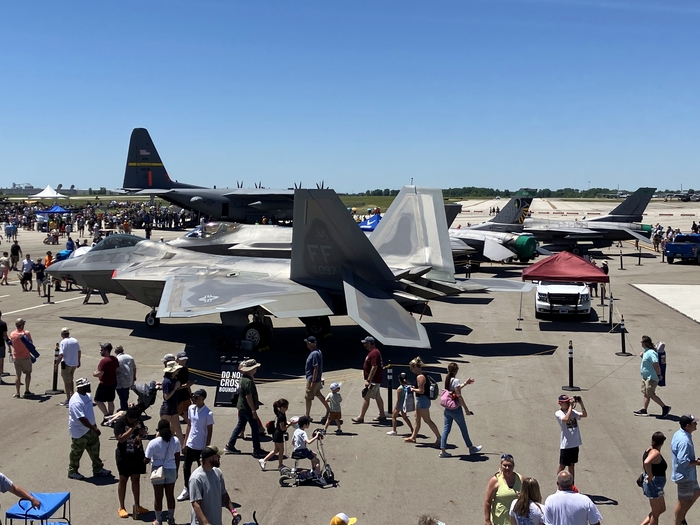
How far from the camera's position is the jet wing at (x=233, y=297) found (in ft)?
52.1

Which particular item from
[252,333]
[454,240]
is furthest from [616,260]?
[252,333]

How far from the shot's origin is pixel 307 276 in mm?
18281

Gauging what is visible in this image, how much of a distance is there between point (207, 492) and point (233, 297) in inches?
393

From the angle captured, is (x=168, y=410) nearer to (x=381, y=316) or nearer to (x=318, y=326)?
(x=381, y=316)

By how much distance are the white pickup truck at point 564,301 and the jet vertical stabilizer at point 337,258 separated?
21.8 ft

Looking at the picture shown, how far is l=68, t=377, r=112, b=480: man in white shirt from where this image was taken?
30.3ft

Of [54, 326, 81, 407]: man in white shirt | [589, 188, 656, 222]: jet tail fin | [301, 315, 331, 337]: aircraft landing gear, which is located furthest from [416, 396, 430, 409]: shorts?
[589, 188, 656, 222]: jet tail fin

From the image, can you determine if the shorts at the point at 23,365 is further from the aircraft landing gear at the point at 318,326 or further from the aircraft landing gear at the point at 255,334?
the aircraft landing gear at the point at 318,326

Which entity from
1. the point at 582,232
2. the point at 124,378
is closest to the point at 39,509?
Answer: the point at 124,378

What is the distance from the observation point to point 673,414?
12312mm

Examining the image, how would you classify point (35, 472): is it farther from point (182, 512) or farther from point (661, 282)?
point (661, 282)

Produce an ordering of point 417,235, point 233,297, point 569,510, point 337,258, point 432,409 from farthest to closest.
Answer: point 417,235
point 337,258
point 233,297
point 432,409
point 569,510

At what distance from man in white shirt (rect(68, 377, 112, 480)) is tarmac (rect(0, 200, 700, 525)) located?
0.83 feet

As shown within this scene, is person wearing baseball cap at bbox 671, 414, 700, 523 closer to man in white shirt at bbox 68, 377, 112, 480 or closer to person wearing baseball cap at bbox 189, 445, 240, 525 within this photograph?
person wearing baseball cap at bbox 189, 445, 240, 525
